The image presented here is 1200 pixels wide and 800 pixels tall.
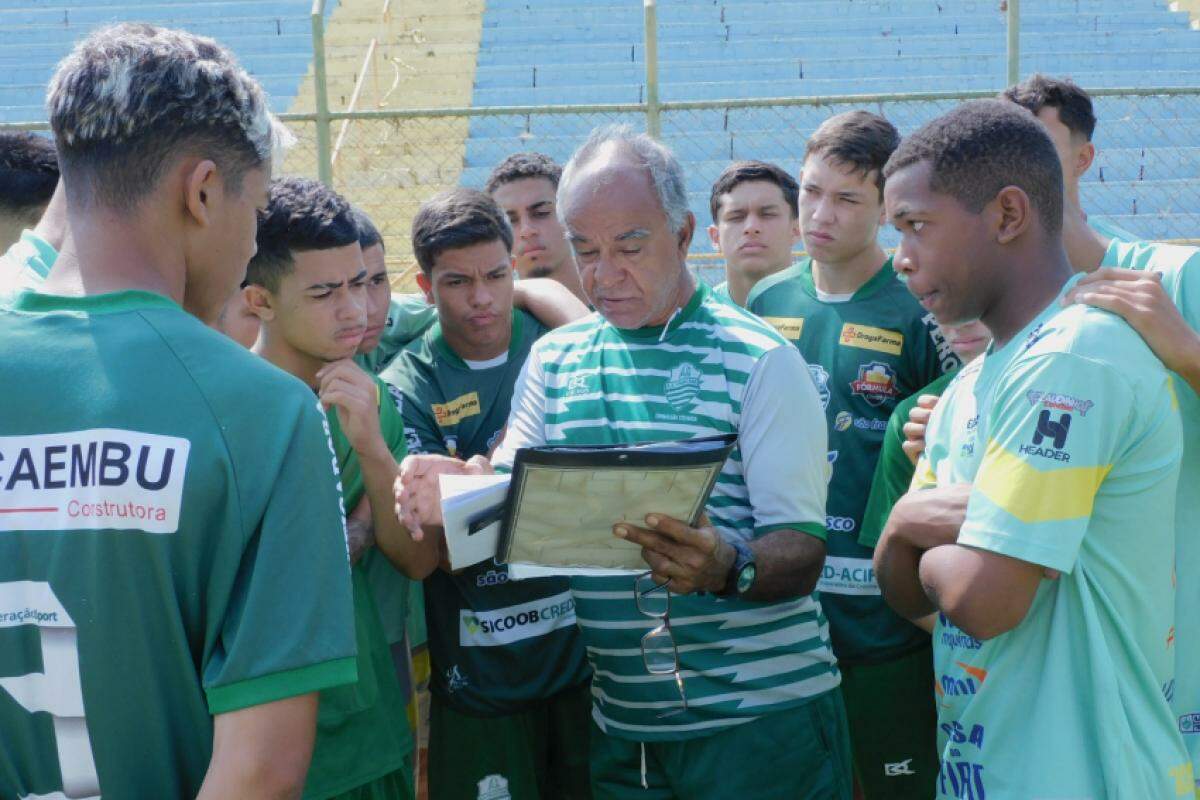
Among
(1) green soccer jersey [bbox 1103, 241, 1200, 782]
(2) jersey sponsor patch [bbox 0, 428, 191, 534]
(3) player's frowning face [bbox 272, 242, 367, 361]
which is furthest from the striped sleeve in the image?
(3) player's frowning face [bbox 272, 242, 367, 361]

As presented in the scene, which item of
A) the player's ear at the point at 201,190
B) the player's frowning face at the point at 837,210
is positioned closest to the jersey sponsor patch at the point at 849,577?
the player's frowning face at the point at 837,210

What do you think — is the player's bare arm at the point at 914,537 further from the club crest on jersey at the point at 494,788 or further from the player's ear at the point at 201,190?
the club crest on jersey at the point at 494,788

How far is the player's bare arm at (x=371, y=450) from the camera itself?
285 cm

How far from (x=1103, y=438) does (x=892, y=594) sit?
56 cm

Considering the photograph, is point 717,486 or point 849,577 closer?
point 717,486

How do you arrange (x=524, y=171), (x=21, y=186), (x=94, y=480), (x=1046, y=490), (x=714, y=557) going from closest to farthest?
(x=94, y=480) < (x=1046, y=490) < (x=714, y=557) < (x=21, y=186) < (x=524, y=171)

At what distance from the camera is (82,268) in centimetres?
162

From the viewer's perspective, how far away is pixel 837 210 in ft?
12.7

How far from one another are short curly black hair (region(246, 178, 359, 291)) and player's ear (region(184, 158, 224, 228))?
4.70 ft

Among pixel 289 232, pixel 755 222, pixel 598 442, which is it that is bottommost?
pixel 598 442

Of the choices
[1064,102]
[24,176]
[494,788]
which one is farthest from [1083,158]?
[24,176]

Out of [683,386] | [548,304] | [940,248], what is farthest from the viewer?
[548,304]

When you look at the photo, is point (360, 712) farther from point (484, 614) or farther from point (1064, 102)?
point (1064, 102)

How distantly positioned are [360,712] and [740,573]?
3.02ft
